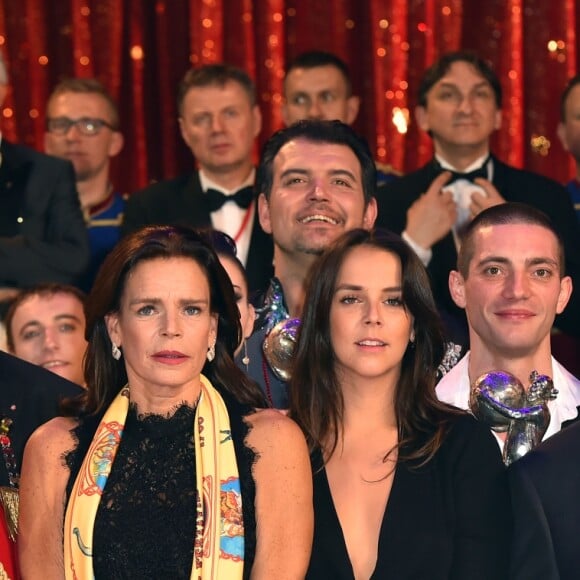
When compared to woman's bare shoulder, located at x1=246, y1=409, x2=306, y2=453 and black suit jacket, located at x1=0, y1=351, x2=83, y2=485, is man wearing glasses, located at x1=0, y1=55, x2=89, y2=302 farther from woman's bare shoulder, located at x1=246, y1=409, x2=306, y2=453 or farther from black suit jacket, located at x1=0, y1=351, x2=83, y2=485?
woman's bare shoulder, located at x1=246, y1=409, x2=306, y2=453

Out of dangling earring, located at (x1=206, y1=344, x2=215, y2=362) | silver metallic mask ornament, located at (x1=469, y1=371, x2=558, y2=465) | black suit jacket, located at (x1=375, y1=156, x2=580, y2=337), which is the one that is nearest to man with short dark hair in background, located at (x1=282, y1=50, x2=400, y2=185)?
black suit jacket, located at (x1=375, y1=156, x2=580, y2=337)

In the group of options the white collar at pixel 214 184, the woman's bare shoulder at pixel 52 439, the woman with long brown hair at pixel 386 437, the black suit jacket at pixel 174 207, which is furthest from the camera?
the white collar at pixel 214 184

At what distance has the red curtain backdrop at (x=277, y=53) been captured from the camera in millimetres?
6969

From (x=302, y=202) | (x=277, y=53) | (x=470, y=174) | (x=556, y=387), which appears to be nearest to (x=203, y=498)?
(x=556, y=387)

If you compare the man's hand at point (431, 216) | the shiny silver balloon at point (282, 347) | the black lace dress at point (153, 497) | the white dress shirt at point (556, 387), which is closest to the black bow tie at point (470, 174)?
the man's hand at point (431, 216)

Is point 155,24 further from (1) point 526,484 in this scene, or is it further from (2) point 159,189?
(1) point 526,484

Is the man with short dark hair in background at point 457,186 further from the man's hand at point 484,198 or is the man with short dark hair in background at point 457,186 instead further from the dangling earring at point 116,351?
the dangling earring at point 116,351

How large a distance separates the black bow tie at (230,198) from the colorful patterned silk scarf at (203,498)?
2.20 meters

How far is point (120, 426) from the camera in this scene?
12.5 feet

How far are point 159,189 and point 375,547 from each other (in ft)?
8.31

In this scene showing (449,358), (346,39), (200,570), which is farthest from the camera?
(346,39)

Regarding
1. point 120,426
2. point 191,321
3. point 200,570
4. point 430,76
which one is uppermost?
point 430,76

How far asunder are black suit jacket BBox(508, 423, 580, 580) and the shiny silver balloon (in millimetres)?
872

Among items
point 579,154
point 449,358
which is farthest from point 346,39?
point 449,358
